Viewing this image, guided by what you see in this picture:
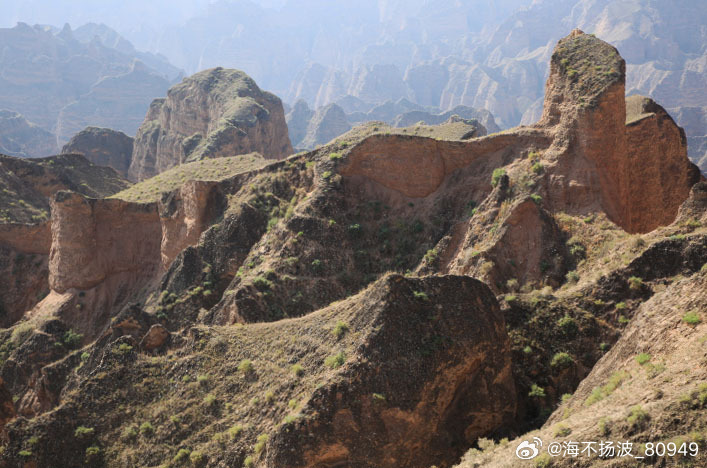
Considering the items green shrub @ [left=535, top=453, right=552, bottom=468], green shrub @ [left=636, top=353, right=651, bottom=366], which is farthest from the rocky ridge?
green shrub @ [left=535, top=453, right=552, bottom=468]

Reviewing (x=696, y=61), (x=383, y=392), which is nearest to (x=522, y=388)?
(x=383, y=392)

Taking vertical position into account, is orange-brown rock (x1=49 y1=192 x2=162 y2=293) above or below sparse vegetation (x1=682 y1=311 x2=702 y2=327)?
above

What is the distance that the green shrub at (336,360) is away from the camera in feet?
74.5

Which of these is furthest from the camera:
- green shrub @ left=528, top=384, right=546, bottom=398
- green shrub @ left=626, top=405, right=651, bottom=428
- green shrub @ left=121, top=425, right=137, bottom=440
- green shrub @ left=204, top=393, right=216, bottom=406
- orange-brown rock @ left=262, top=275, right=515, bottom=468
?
green shrub @ left=204, top=393, right=216, bottom=406

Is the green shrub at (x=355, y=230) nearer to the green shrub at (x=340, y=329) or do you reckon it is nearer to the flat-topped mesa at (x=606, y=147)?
the flat-topped mesa at (x=606, y=147)

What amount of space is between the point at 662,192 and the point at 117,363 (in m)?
34.2

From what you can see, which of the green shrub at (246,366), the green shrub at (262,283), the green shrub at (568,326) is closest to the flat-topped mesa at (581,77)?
the green shrub at (568,326)

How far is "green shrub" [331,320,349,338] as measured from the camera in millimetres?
24228

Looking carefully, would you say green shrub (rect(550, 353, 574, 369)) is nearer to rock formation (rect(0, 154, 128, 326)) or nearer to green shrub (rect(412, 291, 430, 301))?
green shrub (rect(412, 291, 430, 301))

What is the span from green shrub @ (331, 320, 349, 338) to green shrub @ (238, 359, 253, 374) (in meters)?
4.39

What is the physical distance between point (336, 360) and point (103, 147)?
111 m

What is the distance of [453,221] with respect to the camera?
39.2m

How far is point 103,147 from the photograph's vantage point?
120 metres

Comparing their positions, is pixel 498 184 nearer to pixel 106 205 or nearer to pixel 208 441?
pixel 208 441
